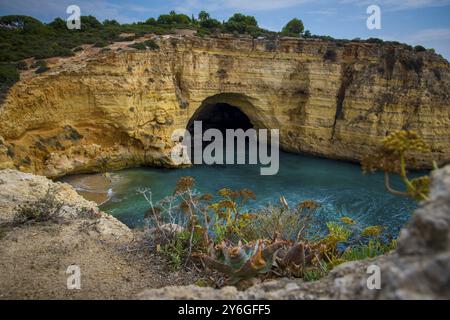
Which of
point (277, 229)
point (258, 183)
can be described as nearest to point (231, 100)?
point (258, 183)

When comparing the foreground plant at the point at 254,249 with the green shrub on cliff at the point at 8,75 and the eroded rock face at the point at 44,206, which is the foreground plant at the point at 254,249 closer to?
the eroded rock face at the point at 44,206

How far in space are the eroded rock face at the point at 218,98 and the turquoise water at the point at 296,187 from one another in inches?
82.6

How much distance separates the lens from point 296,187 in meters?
19.7

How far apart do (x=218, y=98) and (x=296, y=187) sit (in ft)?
35.6

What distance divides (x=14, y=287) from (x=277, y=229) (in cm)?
588

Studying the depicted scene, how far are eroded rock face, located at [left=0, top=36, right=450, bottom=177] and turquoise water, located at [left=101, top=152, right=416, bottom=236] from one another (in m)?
2.10

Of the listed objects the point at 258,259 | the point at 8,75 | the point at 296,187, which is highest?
the point at 8,75

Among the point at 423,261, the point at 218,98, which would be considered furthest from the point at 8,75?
the point at 423,261

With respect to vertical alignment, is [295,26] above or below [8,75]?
above

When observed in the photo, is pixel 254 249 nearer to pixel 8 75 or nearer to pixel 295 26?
pixel 8 75

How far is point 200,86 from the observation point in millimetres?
24172

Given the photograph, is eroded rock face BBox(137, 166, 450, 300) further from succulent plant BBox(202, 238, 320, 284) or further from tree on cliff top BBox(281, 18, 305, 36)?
tree on cliff top BBox(281, 18, 305, 36)

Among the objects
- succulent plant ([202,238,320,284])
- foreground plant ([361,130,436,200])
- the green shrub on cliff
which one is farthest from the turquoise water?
foreground plant ([361,130,436,200])

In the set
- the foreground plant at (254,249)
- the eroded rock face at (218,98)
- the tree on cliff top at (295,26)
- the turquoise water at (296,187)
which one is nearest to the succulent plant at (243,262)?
the foreground plant at (254,249)
